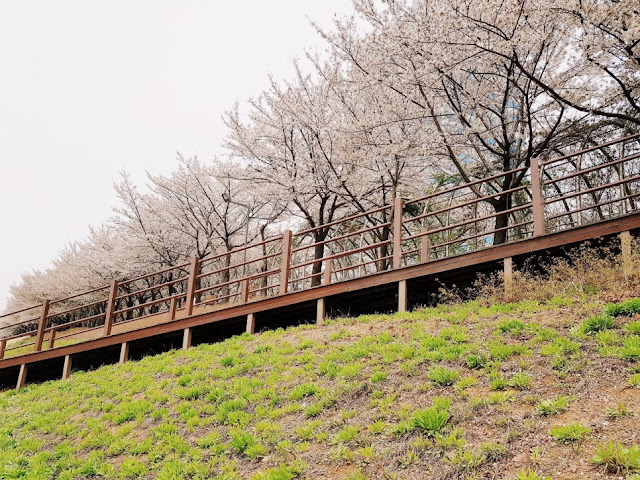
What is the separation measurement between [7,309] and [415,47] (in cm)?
3793

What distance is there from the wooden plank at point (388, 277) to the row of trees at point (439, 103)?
2.40 ft

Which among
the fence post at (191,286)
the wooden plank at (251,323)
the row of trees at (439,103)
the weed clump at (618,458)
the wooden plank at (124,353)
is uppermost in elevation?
the row of trees at (439,103)

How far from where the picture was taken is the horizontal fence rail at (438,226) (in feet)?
30.6

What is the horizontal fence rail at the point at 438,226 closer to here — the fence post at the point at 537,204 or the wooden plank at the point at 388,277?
the fence post at the point at 537,204

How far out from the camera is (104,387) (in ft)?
32.1

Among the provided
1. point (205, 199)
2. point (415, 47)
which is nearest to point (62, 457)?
point (415, 47)

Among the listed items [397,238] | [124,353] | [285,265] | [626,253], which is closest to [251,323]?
[285,265]

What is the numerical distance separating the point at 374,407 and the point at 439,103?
10034 mm

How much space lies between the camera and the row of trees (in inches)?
398

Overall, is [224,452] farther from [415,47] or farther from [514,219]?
[514,219]

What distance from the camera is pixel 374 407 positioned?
5.49 meters

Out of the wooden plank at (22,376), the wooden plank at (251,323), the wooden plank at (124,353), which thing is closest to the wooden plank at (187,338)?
the wooden plank at (251,323)

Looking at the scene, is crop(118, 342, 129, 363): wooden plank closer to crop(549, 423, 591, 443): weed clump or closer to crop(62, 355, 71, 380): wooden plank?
crop(62, 355, 71, 380): wooden plank

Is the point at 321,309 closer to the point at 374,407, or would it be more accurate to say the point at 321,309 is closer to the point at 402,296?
the point at 402,296
